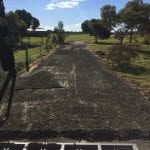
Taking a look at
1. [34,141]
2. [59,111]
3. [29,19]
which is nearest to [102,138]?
[34,141]

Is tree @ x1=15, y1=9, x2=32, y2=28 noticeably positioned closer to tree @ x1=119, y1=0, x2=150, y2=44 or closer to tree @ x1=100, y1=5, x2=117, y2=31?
tree @ x1=100, y1=5, x2=117, y2=31

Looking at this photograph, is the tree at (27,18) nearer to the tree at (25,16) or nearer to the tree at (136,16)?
the tree at (25,16)

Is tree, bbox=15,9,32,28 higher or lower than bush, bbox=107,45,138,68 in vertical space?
lower

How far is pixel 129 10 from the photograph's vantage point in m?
65.2

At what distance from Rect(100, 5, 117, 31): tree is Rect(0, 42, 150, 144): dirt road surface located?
7106cm

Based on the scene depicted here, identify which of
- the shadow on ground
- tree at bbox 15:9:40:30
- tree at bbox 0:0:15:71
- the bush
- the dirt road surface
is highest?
tree at bbox 0:0:15:71

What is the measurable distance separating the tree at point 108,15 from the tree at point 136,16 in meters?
19.0

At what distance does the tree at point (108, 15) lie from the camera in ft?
293

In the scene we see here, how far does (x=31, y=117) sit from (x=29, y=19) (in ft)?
426

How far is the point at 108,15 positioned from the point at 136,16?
28868mm

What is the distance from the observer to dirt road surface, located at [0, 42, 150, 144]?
9.83 meters

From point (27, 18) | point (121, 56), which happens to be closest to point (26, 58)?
point (121, 56)

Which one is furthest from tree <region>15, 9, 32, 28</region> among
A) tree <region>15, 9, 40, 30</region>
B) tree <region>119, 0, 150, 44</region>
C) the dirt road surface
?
the dirt road surface

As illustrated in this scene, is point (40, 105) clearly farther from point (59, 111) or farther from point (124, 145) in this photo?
point (124, 145)
